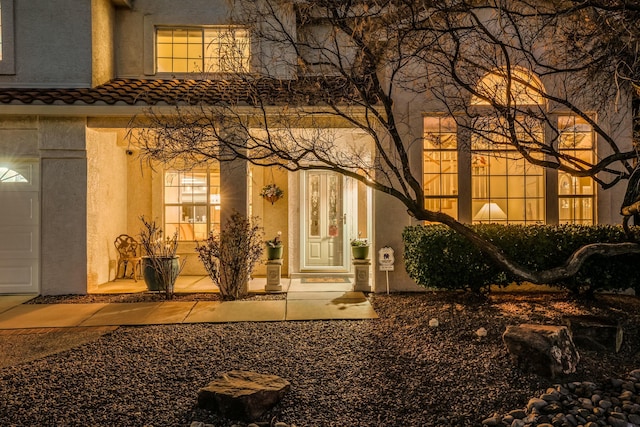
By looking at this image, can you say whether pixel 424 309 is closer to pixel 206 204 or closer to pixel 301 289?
pixel 301 289

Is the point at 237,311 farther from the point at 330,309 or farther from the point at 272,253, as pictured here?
the point at 272,253

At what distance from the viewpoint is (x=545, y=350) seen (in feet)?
14.5

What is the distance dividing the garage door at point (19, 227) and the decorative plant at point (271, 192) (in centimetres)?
466

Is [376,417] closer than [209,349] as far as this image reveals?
Yes

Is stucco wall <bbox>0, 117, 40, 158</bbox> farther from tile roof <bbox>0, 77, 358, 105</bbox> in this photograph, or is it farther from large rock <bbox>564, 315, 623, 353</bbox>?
large rock <bbox>564, 315, 623, 353</bbox>

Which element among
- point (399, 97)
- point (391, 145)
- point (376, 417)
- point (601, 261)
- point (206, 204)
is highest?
point (399, 97)

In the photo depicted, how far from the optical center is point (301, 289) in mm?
9430

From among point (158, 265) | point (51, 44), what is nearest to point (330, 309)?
point (158, 265)

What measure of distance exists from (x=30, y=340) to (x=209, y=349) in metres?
2.59

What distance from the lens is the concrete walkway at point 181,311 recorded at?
23.1ft

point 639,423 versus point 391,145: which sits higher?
point 391,145

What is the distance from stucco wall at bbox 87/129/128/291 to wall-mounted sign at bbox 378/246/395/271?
570 centimetres

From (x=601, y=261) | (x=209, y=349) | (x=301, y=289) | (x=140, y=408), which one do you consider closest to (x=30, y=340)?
(x=209, y=349)

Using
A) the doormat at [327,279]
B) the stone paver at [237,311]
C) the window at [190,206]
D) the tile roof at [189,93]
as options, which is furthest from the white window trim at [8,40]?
the doormat at [327,279]
